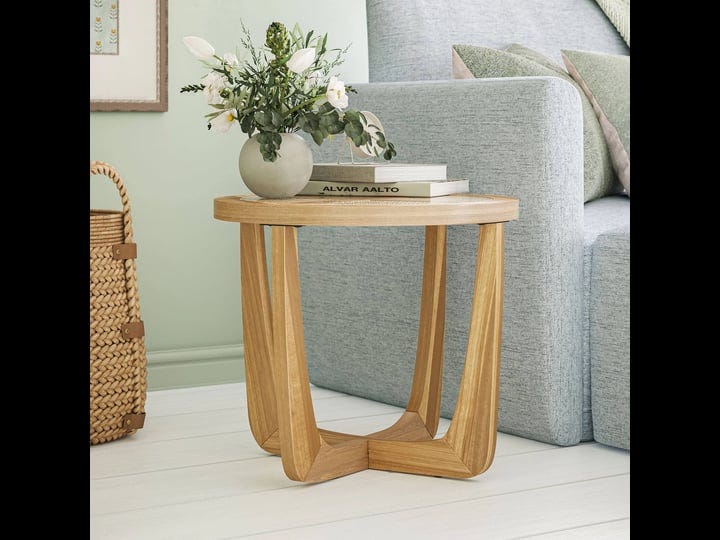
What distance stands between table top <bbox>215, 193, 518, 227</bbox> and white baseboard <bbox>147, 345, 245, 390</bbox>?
0.91 m

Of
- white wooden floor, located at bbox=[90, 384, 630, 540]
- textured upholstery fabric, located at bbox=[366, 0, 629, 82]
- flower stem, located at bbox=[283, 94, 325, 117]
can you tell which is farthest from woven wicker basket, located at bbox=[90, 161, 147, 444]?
textured upholstery fabric, located at bbox=[366, 0, 629, 82]

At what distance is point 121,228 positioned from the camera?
1977 mm

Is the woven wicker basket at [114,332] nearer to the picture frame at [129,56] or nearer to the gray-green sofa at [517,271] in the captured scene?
the picture frame at [129,56]

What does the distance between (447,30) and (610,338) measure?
3.10 feet

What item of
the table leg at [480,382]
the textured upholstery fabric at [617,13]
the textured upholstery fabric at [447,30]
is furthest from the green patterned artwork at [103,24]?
the textured upholstery fabric at [617,13]

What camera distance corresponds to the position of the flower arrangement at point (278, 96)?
1.61 meters

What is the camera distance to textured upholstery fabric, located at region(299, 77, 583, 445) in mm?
1835

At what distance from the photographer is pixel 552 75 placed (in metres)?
2.25

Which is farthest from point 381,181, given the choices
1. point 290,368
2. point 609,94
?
point 609,94

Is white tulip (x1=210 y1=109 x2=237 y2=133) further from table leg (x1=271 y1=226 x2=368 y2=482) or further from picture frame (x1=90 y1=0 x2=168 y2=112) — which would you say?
picture frame (x1=90 y1=0 x2=168 y2=112)

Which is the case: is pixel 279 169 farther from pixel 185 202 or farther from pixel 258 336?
pixel 185 202
